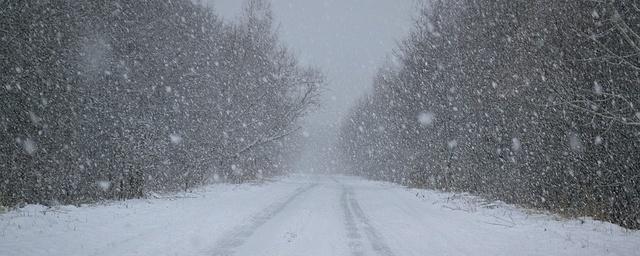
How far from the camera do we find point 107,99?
1413cm

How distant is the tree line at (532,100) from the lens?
33.1 feet

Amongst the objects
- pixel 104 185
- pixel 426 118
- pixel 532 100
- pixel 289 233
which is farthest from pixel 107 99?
pixel 426 118

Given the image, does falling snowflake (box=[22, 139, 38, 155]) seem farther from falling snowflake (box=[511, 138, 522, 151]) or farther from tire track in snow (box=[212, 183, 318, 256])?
falling snowflake (box=[511, 138, 522, 151])

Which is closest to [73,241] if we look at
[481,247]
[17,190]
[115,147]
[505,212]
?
[17,190]

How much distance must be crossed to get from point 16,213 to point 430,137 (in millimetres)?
19966

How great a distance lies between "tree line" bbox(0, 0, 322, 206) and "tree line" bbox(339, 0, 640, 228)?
→ 11.7 m

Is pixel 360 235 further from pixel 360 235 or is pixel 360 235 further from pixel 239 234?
pixel 239 234

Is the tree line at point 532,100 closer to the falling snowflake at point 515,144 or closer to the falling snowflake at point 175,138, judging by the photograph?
the falling snowflake at point 515,144

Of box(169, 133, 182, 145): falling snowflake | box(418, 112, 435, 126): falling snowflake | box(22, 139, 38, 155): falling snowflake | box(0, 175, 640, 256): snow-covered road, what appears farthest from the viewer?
box(418, 112, 435, 126): falling snowflake

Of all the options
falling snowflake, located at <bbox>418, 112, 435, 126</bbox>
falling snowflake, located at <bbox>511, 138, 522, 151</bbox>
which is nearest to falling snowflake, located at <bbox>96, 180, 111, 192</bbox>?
falling snowflake, located at <bbox>511, 138, 522, 151</bbox>

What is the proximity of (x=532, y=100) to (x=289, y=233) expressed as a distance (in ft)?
26.0

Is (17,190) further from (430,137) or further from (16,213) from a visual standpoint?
(430,137)

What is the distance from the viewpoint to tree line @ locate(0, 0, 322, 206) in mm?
11359

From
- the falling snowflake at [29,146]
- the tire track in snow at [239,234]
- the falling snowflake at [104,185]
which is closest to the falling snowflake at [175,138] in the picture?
the falling snowflake at [104,185]
